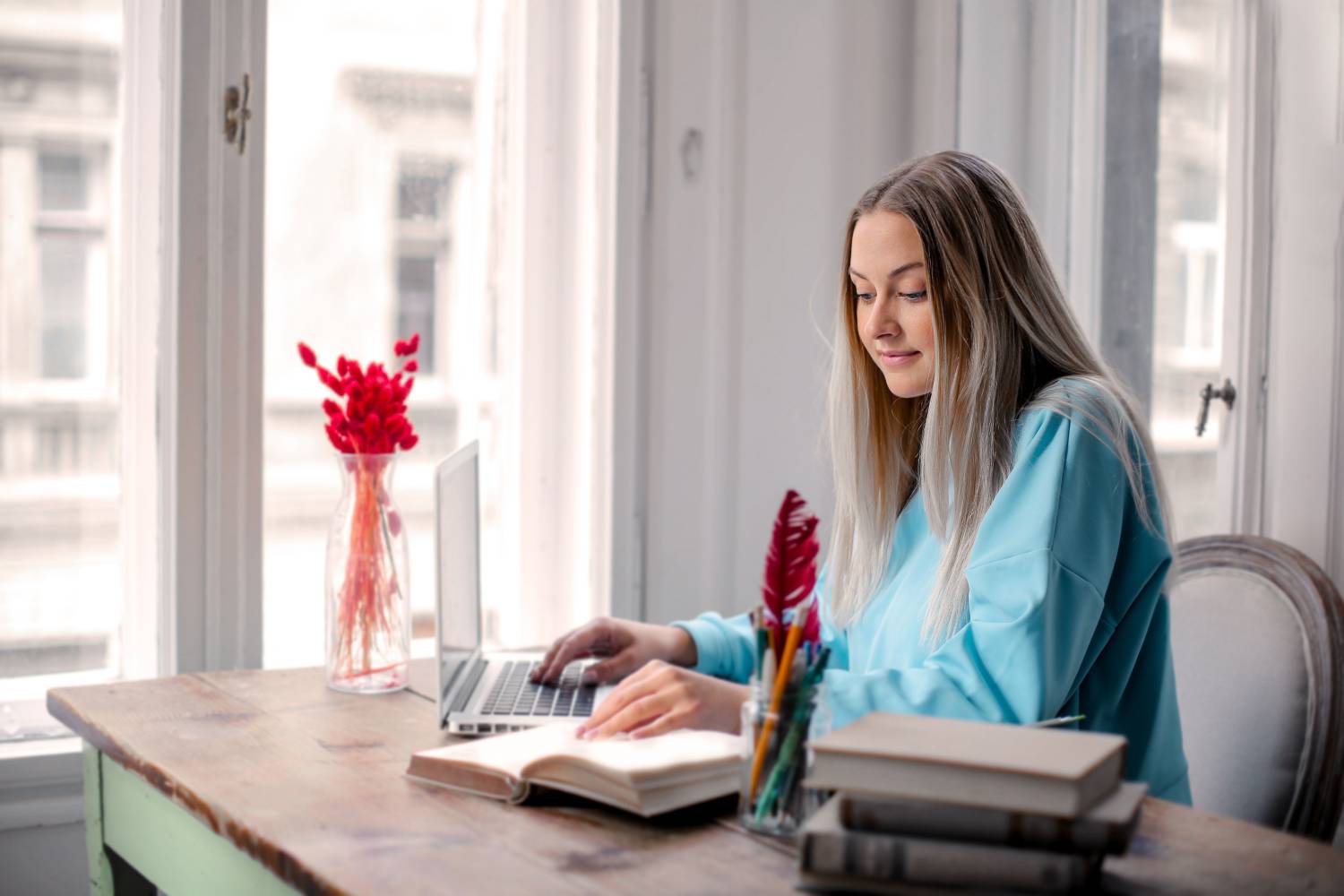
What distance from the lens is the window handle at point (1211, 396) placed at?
2.05m

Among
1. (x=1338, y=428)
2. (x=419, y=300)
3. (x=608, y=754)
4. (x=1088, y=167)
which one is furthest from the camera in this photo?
(x=1088, y=167)

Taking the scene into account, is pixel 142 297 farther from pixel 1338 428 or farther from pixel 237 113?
pixel 1338 428

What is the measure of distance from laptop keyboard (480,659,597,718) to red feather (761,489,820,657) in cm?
47

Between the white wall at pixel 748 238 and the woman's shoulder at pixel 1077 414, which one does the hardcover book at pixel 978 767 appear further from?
the white wall at pixel 748 238

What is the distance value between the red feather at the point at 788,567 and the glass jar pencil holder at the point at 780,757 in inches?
1.7

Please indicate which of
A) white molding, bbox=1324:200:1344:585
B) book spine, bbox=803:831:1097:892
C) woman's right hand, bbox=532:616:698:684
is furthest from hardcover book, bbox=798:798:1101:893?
white molding, bbox=1324:200:1344:585

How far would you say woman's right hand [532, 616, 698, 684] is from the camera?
5.32 feet

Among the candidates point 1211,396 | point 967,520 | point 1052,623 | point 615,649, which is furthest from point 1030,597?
point 1211,396

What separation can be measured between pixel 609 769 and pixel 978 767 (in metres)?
0.34

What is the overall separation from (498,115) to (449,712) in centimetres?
137

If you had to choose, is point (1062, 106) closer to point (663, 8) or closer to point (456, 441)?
point (663, 8)

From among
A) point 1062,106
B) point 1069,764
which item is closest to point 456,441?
point 1062,106

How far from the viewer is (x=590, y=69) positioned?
98.0 inches

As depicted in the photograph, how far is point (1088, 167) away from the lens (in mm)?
2541
